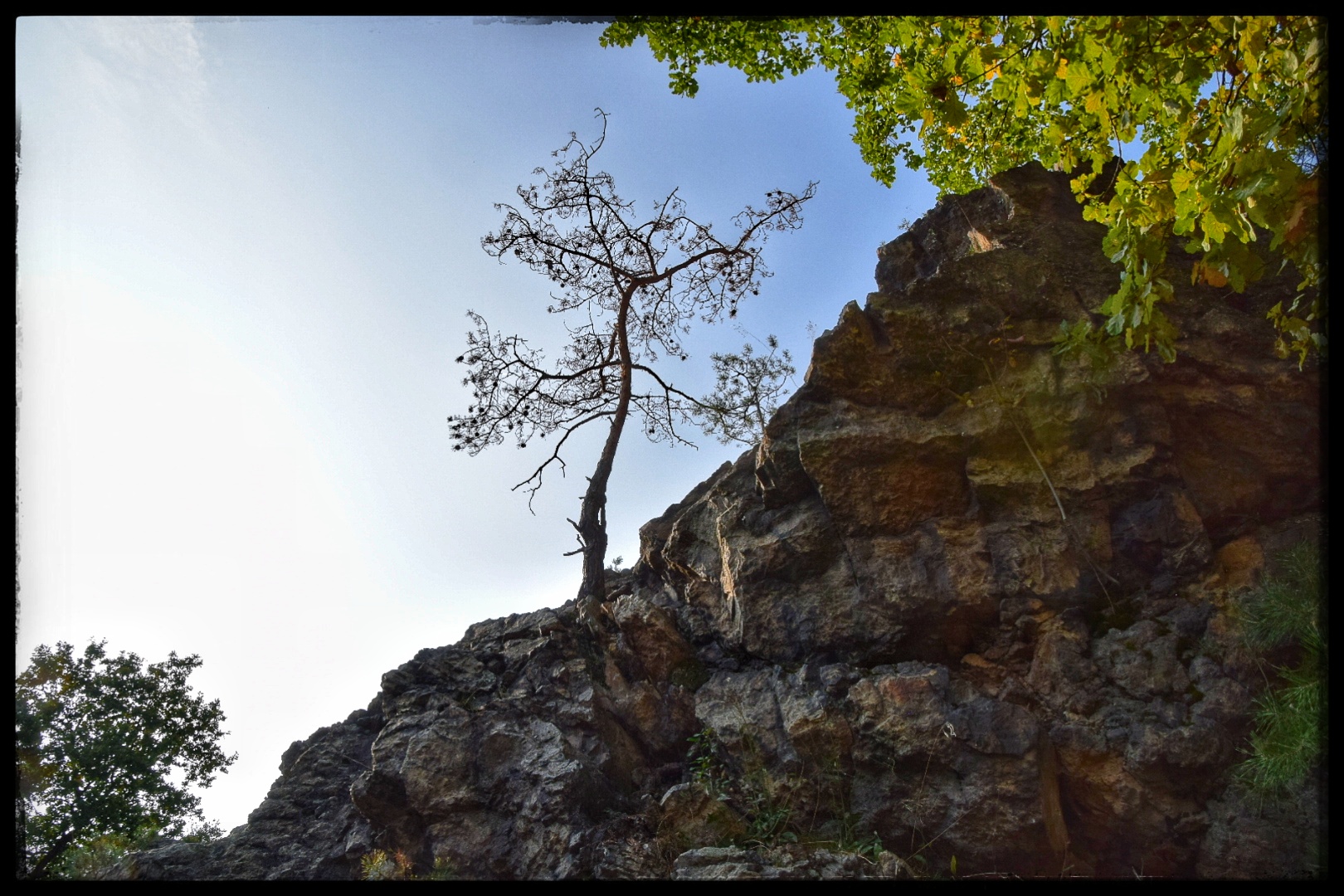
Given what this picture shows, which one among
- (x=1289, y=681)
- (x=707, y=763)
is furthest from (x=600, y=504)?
(x=1289, y=681)

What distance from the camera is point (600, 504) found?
10.4 metres

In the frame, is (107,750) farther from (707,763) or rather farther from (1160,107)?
(1160,107)

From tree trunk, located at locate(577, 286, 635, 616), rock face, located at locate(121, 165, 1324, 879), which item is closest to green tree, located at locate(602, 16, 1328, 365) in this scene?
rock face, located at locate(121, 165, 1324, 879)

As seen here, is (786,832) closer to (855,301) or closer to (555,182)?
(855,301)

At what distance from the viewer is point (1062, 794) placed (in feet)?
20.1

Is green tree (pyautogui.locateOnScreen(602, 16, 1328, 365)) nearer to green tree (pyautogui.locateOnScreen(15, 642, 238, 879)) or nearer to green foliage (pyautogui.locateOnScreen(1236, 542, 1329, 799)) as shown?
green foliage (pyautogui.locateOnScreen(1236, 542, 1329, 799))

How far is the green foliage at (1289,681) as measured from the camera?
16.7ft

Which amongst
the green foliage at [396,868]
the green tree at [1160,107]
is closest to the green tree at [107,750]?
the green foliage at [396,868]

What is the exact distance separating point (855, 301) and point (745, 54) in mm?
3046

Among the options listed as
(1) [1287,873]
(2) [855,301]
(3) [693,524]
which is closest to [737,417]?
(3) [693,524]

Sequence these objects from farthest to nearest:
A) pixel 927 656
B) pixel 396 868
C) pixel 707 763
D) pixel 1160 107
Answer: pixel 927 656, pixel 707 763, pixel 396 868, pixel 1160 107

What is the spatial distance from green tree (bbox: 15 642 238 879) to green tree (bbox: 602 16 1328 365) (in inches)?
445

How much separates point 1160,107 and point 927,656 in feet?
17.0

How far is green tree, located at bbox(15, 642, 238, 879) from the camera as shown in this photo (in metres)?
9.64
